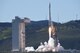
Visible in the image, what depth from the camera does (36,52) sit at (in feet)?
642

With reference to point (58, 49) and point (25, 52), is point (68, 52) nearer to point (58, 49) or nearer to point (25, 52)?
point (58, 49)

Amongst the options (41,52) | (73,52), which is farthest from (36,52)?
(73,52)

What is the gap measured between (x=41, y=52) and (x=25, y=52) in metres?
8.14

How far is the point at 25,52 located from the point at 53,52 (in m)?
14.8

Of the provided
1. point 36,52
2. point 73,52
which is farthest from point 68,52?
point 36,52

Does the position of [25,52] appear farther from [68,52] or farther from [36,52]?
[68,52]

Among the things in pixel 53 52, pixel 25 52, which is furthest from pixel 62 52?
pixel 25 52

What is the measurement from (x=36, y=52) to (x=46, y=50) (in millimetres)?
4680

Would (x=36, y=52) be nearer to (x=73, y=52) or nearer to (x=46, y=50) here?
(x=46, y=50)

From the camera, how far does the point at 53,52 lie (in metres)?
189

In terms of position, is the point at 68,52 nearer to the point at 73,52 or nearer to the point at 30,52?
the point at 73,52

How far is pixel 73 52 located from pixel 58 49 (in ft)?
23.6

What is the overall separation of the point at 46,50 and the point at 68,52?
10.0m

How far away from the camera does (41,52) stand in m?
194
